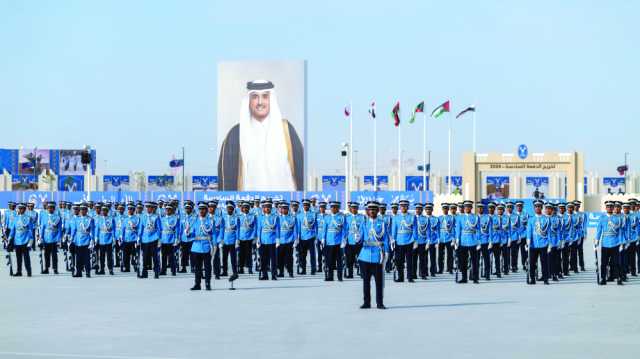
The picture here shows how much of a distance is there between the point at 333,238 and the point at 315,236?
8.07ft

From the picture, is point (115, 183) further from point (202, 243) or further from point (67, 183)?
point (202, 243)

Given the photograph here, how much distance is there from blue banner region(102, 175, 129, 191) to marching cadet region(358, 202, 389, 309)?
98603 millimetres

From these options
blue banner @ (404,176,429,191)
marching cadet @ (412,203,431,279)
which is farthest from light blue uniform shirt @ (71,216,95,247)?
blue banner @ (404,176,429,191)

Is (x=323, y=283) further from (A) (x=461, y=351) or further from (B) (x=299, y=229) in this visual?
(A) (x=461, y=351)

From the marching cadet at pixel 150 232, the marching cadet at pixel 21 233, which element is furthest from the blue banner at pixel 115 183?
the marching cadet at pixel 150 232

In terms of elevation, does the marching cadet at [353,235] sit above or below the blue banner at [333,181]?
below

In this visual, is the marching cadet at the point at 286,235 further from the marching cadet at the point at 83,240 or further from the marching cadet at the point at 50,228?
the marching cadet at the point at 50,228

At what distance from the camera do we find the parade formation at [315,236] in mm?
25141

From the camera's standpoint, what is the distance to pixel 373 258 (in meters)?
19.0

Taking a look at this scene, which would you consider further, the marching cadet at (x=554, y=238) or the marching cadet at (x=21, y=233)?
the marching cadet at (x=21, y=233)

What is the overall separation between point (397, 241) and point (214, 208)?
181 inches

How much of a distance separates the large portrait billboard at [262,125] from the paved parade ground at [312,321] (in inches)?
1801

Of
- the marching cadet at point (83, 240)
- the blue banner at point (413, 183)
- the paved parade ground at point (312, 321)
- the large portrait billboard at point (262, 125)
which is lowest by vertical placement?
the paved parade ground at point (312, 321)

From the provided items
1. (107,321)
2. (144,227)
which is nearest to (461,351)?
(107,321)
